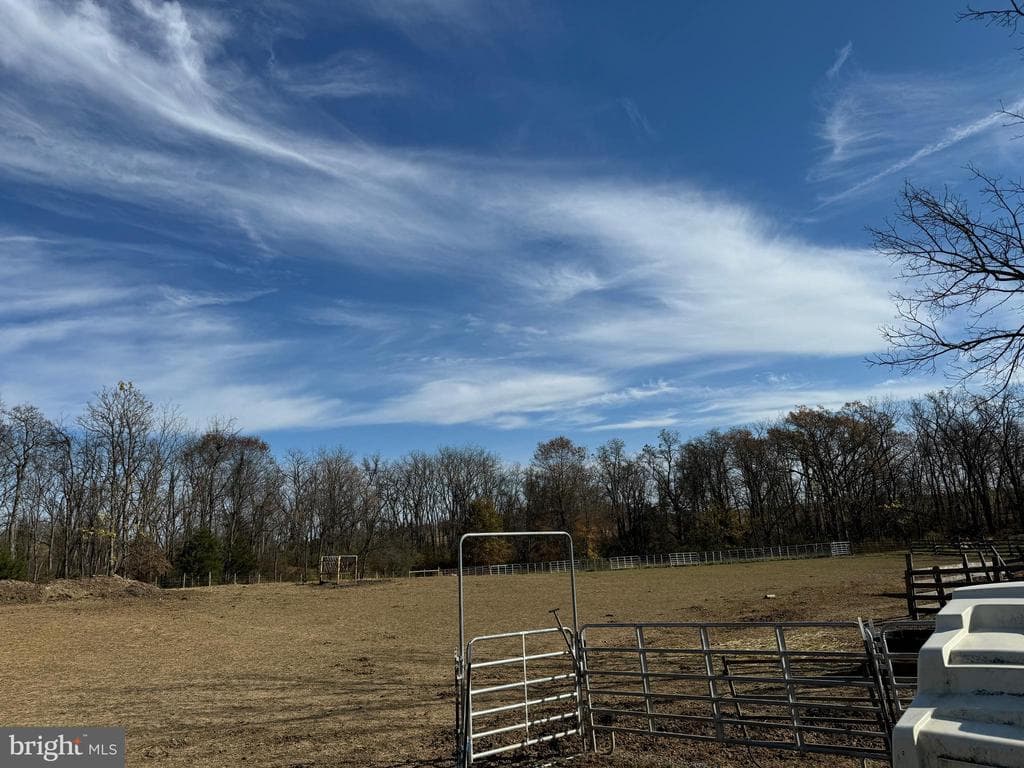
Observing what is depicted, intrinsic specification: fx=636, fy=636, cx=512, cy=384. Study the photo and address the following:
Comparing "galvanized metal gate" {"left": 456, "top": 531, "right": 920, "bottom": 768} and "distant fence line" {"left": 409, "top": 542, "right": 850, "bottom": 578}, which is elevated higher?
"galvanized metal gate" {"left": 456, "top": 531, "right": 920, "bottom": 768}

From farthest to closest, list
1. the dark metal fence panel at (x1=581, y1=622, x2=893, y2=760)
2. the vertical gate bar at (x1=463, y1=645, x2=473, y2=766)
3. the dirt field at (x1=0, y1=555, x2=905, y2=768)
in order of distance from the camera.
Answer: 1. the dirt field at (x1=0, y1=555, x2=905, y2=768)
2. the vertical gate bar at (x1=463, y1=645, x2=473, y2=766)
3. the dark metal fence panel at (x1=581, y1=622, x2=893, y2=760)

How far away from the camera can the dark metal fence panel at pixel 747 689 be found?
19.6ft

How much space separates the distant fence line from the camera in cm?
5684

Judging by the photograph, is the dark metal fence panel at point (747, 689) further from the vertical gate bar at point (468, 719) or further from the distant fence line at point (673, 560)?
the distant fence line at point (673, 560)

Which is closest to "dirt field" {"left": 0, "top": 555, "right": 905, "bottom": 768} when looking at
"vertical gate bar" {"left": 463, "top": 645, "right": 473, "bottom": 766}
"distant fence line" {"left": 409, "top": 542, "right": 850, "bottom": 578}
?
"vertical gate bar" {"left": 463, "top": 645, "right": 473, "bottom": 766}

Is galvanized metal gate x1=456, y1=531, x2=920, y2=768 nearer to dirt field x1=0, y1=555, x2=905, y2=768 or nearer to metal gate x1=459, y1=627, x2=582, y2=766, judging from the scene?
metal gate x1=459, y1=627, x2=582, y2=766

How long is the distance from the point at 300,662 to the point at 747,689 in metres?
10.2

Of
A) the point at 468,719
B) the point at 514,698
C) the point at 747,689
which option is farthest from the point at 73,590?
the point at 747,689

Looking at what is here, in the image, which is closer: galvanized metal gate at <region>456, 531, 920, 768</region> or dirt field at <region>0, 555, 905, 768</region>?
galvanized metal gate at <region>456, 531, 920, 768</region>

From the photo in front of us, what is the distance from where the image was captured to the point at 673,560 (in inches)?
2334

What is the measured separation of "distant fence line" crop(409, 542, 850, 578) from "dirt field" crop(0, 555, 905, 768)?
83.0 ft

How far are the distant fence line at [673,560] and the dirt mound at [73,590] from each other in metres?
28.8

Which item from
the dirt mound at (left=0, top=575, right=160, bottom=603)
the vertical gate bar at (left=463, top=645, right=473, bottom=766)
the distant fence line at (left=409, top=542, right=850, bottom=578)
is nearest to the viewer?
the vertical gate bar at (left=463, top=645, right=473, bottom=766)

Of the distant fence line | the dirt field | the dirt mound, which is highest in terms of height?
the dirt mound
